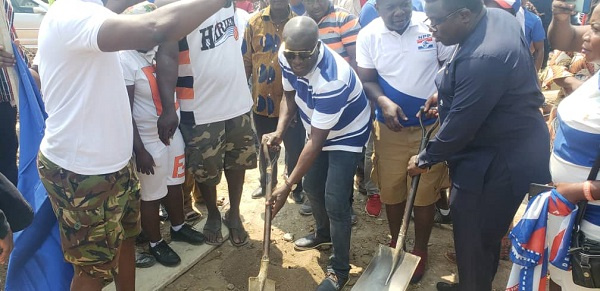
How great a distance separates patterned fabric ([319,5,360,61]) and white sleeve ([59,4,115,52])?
229 cm

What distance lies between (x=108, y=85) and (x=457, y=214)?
2008 millimetres

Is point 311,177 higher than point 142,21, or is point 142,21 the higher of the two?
point 142,21

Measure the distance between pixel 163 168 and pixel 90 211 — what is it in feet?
3.09

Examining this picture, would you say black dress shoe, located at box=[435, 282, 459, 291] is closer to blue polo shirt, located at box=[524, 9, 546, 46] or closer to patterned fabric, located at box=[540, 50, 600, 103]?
patterned fabric, located at box=[540, 50, 600, 103]

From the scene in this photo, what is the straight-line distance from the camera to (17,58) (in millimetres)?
2916

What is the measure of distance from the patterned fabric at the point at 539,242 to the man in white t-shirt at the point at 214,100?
212 cm

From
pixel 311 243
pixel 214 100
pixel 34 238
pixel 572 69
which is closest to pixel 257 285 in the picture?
pixel 311 243

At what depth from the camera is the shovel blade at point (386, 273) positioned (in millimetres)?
2980

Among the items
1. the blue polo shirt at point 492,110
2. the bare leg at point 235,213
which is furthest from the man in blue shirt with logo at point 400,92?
the bare leg at point 235,213

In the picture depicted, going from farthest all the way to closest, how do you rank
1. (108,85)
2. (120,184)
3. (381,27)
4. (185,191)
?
(185,191) < (381,27) < (120,184) < (108,85)

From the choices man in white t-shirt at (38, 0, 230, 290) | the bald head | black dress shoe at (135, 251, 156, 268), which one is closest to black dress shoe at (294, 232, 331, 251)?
black dress shoe at (135, 251, 156, 268)

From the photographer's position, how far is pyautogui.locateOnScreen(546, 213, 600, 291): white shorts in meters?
2.18

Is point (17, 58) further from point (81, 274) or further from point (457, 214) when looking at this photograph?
point (457, 214)

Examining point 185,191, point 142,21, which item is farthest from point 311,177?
point 142,21
